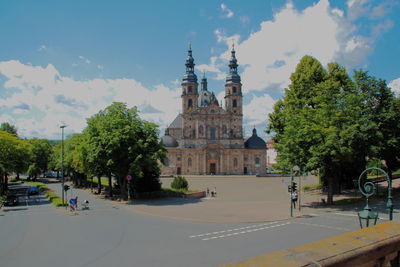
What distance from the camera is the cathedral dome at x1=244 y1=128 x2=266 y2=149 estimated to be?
316 feet

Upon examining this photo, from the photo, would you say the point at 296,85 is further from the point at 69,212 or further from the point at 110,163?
the point at 69,212

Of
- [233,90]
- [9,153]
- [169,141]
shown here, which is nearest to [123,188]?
[9,153]

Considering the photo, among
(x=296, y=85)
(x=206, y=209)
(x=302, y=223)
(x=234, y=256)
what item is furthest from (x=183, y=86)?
(x=234, y=256)

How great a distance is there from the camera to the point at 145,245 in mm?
15555

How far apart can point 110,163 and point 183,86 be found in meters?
71.2

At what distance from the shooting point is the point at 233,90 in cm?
10050

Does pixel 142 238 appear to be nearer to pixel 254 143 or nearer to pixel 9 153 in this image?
pixel 9 153

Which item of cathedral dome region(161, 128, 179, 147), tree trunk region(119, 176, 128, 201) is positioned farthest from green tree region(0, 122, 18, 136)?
tree trunk region(119, 176, 128, 201)

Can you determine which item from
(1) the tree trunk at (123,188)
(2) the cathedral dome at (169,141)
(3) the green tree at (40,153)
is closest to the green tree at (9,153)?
(1) the tree trunk at (123,188)

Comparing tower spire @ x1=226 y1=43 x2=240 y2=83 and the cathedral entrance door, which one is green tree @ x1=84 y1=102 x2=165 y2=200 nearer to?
the cathedral entrance door

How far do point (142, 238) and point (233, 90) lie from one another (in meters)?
87.0

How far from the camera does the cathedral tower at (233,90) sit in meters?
99.5

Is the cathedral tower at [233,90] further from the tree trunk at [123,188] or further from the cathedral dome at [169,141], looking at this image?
the tree trunk at [123,188]

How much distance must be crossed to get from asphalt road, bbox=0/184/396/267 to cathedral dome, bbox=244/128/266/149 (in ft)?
235
